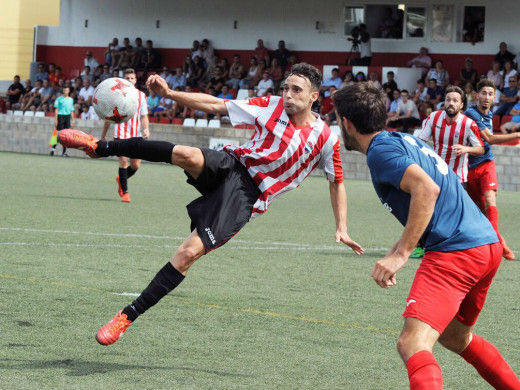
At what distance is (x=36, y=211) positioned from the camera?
549 inches

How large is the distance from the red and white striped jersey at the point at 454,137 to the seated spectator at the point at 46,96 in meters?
24.3

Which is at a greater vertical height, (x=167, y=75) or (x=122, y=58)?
(x=122, y=58)

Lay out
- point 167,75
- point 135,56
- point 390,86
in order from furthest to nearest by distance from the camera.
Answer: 1. point 135,56
2. point 167,75
3. point 390,86

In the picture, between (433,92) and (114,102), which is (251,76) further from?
(114,102)

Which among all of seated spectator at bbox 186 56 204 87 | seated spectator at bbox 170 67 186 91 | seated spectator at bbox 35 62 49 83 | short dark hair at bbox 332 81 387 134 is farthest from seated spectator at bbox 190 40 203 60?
short dark hair at bbox 332 81 387 134

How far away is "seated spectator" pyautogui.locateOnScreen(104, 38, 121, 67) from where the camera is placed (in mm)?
35000

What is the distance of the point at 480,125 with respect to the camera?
11.2m

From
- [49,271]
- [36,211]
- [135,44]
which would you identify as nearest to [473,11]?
[135,44]

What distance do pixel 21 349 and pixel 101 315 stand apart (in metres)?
1.15

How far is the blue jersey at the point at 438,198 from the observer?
4391mm

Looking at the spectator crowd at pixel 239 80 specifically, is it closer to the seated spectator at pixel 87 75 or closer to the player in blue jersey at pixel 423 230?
the seated spectator at pixel 87 75

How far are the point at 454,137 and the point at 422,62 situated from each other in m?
18.0

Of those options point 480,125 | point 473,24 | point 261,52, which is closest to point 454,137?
point 480,125

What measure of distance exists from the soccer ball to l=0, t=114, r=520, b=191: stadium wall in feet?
54.2
